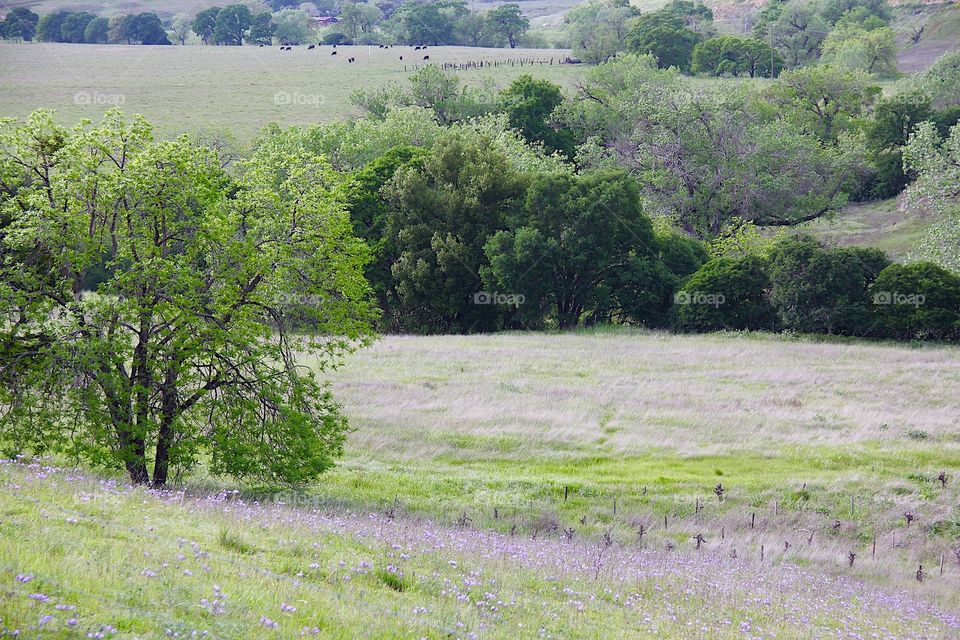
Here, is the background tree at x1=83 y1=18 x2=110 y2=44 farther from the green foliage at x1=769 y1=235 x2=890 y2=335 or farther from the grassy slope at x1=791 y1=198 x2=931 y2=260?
the green foliage at x1=769 y1=235 x2=890 y2=335

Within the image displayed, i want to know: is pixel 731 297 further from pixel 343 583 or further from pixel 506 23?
pixel 506 23

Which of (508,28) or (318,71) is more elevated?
(508,28)

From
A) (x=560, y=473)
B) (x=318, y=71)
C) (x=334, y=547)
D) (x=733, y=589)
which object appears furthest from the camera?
(x=318, y=71)

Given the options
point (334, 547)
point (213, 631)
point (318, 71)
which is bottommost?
point (334, 547)

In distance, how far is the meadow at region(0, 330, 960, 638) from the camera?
28.9 feet

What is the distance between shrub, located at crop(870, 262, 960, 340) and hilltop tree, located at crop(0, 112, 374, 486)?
114ft

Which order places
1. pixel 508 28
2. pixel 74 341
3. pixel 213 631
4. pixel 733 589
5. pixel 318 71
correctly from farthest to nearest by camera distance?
pixel 508 28 → pixel 318 71 → pixel 74 341 → pixel 733 589 → pixel 213 631

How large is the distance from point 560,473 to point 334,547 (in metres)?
14.5

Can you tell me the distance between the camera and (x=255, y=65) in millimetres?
136250

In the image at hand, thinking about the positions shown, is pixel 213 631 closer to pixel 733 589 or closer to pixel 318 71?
pixel 733 589

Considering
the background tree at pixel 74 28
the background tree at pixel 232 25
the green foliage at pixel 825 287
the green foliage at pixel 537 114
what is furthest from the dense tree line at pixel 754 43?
the background tree at pixel 74 28

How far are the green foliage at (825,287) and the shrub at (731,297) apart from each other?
1.31 metres

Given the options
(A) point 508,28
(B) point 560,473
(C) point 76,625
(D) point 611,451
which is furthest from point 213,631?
(A) point 508,28

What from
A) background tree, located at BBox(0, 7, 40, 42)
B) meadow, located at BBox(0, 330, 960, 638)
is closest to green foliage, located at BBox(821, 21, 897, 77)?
meadow, located at BBox(0, 330, 960, 638)
